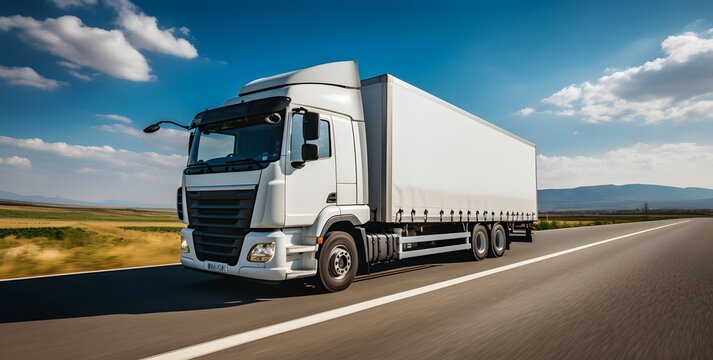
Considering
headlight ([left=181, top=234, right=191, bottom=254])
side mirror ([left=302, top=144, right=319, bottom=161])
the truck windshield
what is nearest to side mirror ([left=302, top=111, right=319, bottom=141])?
side mirror ([left=302, top=144, right=319, bottom=161])

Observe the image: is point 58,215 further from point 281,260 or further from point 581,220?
point 581,220

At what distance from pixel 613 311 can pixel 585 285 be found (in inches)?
72.4

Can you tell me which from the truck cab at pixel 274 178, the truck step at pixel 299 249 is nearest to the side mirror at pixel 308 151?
the truck cab at pixel 274 178

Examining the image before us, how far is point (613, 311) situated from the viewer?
5012mm

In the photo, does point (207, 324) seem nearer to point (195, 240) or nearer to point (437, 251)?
point (195, 240)

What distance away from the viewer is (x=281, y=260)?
556cm

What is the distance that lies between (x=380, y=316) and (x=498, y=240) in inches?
296

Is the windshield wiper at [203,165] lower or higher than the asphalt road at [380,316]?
higher

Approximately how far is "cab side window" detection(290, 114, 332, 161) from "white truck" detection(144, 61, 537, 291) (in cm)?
1

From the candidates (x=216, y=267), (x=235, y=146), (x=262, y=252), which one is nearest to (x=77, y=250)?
(x=216, y=267)

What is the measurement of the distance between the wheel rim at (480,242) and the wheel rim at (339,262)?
4846mm

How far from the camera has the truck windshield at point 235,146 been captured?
19.1ft

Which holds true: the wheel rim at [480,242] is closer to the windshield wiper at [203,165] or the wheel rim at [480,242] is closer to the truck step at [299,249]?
the truck step at [299,249]

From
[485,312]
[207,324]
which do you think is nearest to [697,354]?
[485,312]
